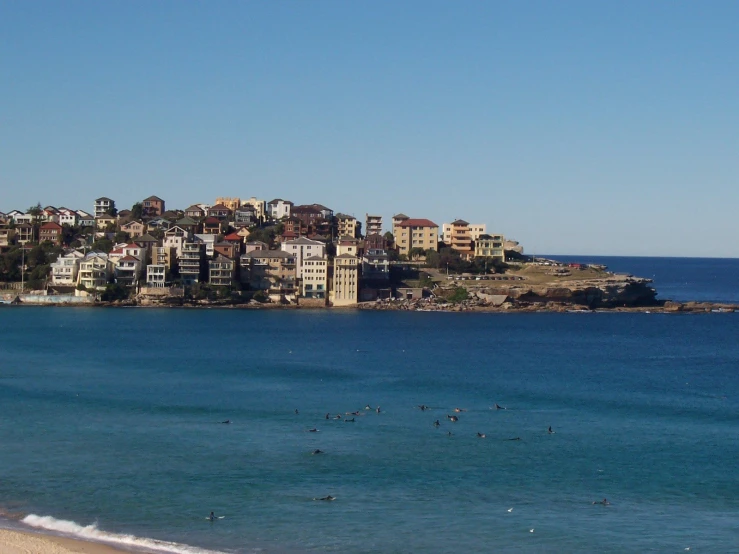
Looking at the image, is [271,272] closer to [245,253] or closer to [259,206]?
[245,253]

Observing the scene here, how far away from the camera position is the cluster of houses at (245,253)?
88.6 metres

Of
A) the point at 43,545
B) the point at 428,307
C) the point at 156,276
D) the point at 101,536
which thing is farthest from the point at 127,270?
the point at 43,545

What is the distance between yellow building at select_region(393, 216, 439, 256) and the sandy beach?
85.9m

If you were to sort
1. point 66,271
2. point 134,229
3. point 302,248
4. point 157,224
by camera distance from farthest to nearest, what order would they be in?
point 157,224 → point 134,229 → point 302,248 → point 66,271

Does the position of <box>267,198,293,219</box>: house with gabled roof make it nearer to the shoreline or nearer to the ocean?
the shoreline

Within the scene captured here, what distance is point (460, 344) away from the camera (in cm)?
6172

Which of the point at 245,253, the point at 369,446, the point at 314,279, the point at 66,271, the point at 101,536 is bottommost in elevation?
the point at 101,536

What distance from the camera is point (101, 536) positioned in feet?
73.5

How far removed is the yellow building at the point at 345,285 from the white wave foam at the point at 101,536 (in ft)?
212

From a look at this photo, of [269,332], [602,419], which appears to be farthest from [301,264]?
[602,419]

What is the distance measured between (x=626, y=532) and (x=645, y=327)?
5512cm

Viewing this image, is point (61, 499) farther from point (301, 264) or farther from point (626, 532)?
point (301, 264)

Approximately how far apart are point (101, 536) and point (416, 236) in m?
86.4

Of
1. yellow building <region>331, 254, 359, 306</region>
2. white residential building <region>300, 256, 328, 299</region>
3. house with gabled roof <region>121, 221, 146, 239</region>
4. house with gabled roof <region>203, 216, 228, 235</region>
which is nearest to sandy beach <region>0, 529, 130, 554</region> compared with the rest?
yellow building <region>331, 254, 359, 306</region>
